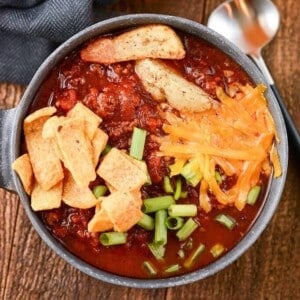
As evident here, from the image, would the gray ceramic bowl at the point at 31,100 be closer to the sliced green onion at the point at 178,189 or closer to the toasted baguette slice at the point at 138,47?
the toasted baguette slice at the point at 138,47

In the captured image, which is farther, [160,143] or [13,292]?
[13,292]

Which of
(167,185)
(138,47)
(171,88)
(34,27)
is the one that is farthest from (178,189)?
(34,27)

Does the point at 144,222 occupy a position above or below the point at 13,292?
above

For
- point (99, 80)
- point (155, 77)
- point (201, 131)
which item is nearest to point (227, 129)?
point (201, 131)

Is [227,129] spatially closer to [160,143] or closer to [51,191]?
[160,143]

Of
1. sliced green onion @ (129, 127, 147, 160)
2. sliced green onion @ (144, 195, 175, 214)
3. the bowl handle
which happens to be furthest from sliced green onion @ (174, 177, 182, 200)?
the bowl handle

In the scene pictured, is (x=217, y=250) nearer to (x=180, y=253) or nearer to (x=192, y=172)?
(x=180, y=253)

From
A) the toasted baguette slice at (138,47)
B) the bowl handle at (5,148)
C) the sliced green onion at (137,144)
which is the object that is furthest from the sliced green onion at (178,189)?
the bowl handle at (5,148)
